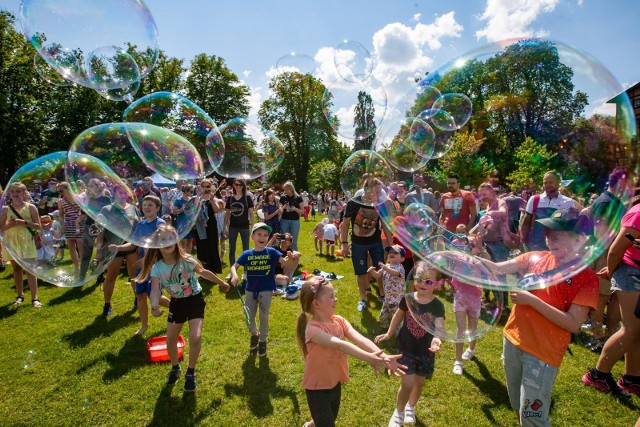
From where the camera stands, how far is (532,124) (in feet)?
9.11

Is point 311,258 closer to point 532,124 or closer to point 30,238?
point 30,238

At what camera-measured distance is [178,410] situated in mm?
3855

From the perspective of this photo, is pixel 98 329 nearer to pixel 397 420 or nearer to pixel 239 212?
pixel 239 212

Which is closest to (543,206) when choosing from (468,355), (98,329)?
(468,355)

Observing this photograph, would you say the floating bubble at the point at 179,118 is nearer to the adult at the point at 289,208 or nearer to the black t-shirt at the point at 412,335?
the adult at the point at 289,208

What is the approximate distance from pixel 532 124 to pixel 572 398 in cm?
336

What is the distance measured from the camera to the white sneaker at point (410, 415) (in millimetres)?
3605

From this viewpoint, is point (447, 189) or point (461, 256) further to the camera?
point (447, 189)

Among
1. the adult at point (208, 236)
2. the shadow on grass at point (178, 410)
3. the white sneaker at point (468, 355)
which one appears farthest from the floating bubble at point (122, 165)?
the white sneaker at point (468, 355)

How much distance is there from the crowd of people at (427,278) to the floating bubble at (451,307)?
13mm

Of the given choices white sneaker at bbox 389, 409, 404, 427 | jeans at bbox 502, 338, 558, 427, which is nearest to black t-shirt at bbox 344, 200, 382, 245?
white sneaker at bbox 389, 409, 404, 427

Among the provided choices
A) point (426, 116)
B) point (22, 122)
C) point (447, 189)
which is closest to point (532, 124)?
point (426, 116)

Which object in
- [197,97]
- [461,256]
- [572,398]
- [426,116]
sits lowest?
[572,398]

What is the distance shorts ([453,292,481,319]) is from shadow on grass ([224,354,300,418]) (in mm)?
2086
